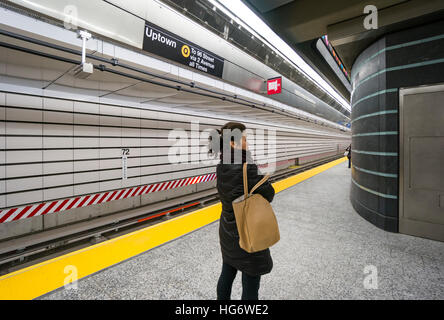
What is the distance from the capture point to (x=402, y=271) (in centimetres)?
248

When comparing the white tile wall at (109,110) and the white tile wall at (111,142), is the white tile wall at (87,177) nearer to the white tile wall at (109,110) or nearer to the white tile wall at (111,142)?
the white tile wall at (111,142)

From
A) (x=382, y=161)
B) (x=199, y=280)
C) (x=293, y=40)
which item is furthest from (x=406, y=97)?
(x=199, y=280)

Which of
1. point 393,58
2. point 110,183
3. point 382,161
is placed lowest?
point 110,183

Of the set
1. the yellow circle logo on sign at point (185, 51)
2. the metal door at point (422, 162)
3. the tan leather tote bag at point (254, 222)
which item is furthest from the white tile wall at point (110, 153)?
the metal door at point (422, 162)

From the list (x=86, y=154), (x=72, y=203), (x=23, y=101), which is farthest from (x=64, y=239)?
(x=23, y=101)

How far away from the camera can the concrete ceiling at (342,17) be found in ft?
10.2

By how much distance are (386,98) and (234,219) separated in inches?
158

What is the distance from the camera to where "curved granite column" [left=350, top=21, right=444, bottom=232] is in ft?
10.9

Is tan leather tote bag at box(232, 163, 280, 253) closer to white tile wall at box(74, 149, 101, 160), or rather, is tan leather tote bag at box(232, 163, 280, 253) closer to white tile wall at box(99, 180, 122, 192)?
white tile wall at box(74, 149, 101, 160)

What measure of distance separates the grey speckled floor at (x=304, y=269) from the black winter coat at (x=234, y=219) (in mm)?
940

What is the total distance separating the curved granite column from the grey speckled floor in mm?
597

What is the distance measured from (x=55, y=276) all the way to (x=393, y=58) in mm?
6056

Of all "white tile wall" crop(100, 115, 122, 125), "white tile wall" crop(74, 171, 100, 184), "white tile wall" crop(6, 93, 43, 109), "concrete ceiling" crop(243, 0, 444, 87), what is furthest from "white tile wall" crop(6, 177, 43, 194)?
"concrete ceiling" crop(243, 0, 444, 87)
